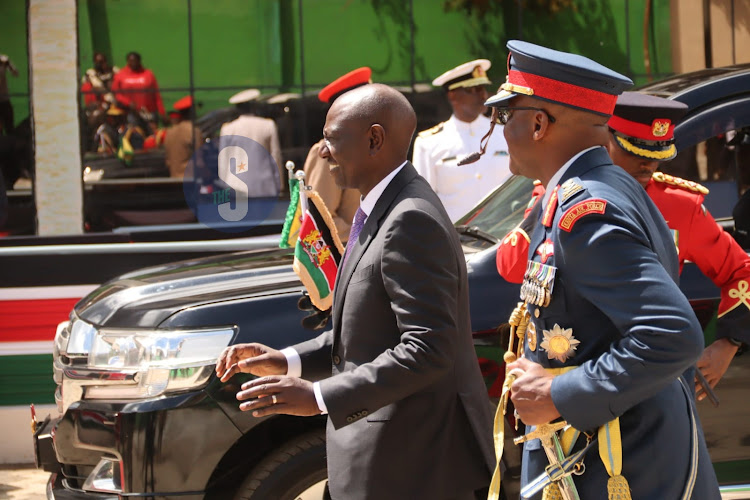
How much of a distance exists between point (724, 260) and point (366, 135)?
139cm

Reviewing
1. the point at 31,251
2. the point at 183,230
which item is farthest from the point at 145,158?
the point at 31,251

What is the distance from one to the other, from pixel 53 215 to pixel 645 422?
33.9 feet

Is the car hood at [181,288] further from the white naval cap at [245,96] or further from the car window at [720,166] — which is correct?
the white naval cap at [245,96]

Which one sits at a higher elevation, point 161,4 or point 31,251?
point 161,4

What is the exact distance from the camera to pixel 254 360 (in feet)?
9.14

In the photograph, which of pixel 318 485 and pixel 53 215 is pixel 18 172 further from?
pixel 318 485

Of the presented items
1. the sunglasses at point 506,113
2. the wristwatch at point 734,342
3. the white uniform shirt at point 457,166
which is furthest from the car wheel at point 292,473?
the white uniform shirt at point 457,166

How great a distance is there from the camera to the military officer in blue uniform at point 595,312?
6.84ft

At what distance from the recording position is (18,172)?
1238 cm

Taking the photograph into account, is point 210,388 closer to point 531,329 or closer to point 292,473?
point 292,473

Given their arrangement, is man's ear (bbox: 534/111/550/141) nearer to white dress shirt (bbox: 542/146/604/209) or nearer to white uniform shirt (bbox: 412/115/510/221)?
white dress shirt (bbox: 542/146/604/209)

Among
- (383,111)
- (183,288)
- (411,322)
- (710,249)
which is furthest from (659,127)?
(183,288)

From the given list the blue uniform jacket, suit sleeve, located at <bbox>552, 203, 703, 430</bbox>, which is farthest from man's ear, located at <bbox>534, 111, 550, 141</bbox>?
suit sleeve, located at <bbox>552, 203, 703, 430</bbox>

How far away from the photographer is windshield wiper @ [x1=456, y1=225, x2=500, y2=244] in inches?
164
